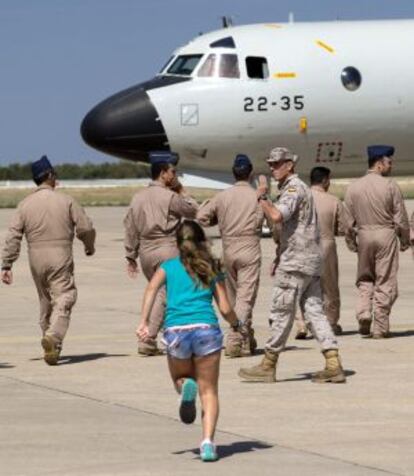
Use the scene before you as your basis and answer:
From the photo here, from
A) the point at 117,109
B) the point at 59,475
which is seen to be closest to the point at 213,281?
the point at 59,475

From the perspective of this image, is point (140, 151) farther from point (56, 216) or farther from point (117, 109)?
point (56, 216)

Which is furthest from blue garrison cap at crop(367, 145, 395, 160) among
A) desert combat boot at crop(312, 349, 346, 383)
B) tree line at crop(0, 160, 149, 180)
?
tree line at crop(0, 160, 149, 180)

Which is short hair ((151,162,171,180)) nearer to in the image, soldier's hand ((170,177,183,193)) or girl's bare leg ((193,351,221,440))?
soldier's hand ((170,177,183,193))

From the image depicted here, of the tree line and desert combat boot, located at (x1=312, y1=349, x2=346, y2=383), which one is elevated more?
desert combat boot, located at (x1=312, y1=349, x2=346, y2=383)

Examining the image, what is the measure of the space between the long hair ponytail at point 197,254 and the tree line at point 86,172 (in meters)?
104

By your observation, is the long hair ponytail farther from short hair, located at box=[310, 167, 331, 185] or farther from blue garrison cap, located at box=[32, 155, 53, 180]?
short hair, located at box=[310, 167, 331, 185]

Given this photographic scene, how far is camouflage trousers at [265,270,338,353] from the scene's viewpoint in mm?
13898

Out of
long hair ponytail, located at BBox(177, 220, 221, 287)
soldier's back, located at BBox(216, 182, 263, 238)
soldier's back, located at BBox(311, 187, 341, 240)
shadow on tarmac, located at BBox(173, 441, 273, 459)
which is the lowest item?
shadow on tarmac, located at BBox(173, 441, 273, 459)

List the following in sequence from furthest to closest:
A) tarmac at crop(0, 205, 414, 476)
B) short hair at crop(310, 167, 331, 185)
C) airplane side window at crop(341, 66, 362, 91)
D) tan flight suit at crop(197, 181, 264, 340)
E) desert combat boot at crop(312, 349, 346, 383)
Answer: airplane side window at crop(341, 66, 362, 91), short hair at crop(310, 167, 331, 185), tan flight suit at crop(197, 181, 264, 340), desert combat boot at crop(312, 349, 346, 383), tarmac at crop(0, 205, 414, 476)

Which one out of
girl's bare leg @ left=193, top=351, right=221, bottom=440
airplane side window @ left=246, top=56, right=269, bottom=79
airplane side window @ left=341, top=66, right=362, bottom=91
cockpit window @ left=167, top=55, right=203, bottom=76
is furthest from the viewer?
airplane side window @ left=341, top=66, right=362, bottom=91

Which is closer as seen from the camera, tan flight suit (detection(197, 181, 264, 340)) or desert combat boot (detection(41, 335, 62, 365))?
desert combat boot (detection(41, 335, 62, 365))

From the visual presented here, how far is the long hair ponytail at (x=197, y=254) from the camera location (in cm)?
1049

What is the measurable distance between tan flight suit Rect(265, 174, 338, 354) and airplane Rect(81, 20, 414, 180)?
54.3ft

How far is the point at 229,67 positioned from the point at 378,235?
14.5 meters
